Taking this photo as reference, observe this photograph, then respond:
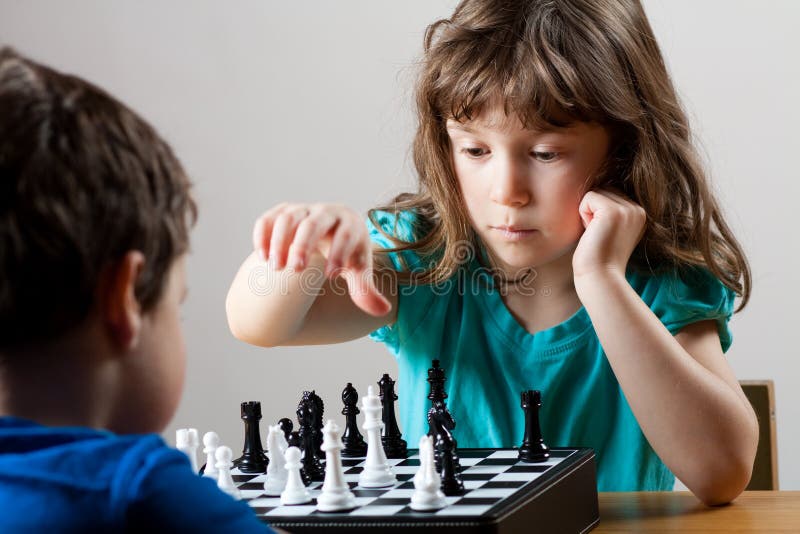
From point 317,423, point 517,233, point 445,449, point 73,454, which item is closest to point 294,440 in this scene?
point 317,423

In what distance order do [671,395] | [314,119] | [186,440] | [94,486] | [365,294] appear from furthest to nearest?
[314,119]
[671,395]
[186,440]
[365,294]
[94,486]

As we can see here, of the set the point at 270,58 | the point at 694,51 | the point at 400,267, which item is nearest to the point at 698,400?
the point at 400,267

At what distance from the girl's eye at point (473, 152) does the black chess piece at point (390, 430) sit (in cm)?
34

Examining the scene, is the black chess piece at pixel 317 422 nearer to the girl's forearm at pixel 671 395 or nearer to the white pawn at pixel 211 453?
the white pawn at pixel 211 453

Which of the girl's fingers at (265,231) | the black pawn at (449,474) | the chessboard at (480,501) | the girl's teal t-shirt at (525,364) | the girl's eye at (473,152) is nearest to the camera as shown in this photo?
the chessboard at (480,501)

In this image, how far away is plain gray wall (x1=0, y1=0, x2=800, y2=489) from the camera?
9.53ft

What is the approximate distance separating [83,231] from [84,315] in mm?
60

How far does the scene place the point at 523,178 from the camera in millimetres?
1455

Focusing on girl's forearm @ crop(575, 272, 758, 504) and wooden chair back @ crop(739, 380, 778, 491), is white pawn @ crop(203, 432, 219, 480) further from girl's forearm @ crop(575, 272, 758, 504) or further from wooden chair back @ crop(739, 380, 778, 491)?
wooden chair back @ crop(739, 380, 778, 491)

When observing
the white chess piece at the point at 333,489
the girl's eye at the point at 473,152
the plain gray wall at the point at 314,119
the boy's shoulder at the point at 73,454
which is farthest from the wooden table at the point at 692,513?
the plain gray wall at the point at 314,119

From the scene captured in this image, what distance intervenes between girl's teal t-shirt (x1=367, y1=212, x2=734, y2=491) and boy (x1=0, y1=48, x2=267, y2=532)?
3.04 ft

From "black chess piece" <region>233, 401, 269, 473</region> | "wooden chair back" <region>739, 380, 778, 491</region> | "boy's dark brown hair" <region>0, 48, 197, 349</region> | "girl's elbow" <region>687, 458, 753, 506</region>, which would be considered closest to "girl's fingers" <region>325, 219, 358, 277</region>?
"black chess piece" <region>233, 401, 269, 473</region>

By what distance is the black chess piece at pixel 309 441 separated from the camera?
1.21 metres

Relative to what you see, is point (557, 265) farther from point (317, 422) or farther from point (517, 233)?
point (317, 422)
